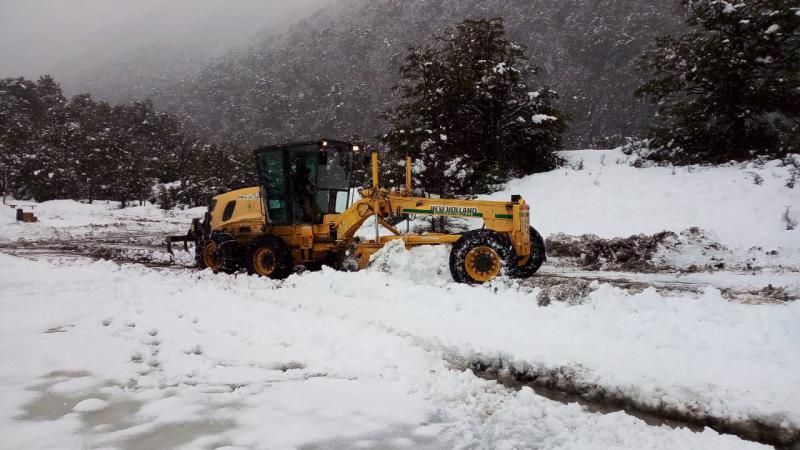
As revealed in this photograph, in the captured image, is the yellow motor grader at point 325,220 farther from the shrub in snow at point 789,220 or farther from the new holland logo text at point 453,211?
the shrub in snow at point 789,220

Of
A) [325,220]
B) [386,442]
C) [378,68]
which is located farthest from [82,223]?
[378,68]

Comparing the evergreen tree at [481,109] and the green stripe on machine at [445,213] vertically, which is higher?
the evergreen tree at [481,109]

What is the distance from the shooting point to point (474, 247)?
7348 mm

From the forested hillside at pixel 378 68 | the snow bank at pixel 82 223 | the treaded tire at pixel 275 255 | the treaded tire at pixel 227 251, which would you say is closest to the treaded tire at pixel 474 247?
the treaded tire at pixel 275 255

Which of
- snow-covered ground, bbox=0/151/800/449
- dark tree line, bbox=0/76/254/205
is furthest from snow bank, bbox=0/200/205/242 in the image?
snow-covered ground, bbox=0/151/800/449

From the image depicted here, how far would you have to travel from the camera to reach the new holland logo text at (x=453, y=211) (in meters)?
7.91

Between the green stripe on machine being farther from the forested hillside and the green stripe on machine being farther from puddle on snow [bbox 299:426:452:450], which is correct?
the forested hillside

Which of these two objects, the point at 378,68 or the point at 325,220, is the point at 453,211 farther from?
the point at 378,68

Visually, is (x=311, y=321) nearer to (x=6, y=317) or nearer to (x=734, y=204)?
(x=6, y=317)

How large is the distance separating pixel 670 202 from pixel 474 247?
27.1ft

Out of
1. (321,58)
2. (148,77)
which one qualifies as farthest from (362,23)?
(148,77)

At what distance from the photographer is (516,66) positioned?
65.6 feet

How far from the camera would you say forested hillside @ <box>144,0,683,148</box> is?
8400cm

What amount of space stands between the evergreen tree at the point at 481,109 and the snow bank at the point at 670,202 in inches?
116
